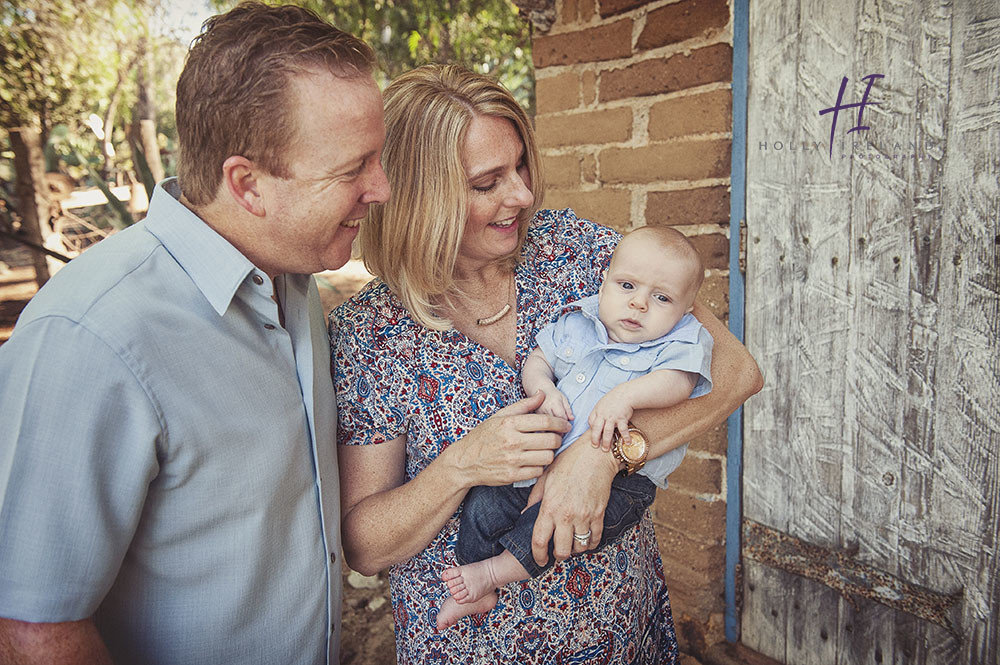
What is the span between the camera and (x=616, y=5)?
7.99 feet

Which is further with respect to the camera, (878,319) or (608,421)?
(878,319)

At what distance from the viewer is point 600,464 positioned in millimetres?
1473

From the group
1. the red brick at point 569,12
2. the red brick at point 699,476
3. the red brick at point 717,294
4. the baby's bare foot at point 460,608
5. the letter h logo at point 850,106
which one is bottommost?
the red brick at point 699,476

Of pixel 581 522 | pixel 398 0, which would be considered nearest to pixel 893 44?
pixel 581 522

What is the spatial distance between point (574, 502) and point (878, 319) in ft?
4.01

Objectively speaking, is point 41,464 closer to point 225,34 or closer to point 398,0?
point 225,34

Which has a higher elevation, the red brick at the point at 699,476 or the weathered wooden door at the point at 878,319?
the weathered wooden door at the point at 878,319

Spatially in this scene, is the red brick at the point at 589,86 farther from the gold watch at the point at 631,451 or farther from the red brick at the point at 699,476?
the gold watch at the point at 631,451

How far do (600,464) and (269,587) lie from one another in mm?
703

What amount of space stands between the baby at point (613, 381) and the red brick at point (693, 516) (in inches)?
41.9

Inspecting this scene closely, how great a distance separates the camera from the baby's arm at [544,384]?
5.03 feet

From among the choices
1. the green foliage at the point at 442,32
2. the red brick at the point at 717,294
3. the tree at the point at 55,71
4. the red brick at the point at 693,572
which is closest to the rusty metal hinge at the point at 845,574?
the red brick at the point at 693,572

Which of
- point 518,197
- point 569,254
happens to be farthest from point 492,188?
point 569,254

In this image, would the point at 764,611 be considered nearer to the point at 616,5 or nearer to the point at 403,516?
the point at 403,516
